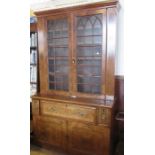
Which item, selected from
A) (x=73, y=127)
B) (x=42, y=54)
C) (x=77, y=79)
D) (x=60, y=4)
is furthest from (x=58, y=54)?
(x=73, y=127)

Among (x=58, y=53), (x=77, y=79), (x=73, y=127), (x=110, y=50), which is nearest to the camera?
(x=110, y=50)

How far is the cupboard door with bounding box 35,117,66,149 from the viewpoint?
235 centimetres

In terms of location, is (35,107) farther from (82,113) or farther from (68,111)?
(82,113)

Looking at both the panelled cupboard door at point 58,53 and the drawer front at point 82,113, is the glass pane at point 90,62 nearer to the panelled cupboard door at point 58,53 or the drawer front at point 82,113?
the panelled cupboard door at point 58,53

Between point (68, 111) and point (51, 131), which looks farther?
point (51, 131)

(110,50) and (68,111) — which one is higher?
(110,50)

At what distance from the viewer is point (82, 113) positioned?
2160mm

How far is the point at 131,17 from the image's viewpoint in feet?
1.76

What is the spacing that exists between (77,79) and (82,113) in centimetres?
48

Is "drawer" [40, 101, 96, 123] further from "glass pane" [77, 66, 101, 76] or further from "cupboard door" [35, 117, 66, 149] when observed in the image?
"glass pane" [77, 66, 101, 76]

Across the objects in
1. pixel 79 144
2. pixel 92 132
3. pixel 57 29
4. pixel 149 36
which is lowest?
pixel 79 144
